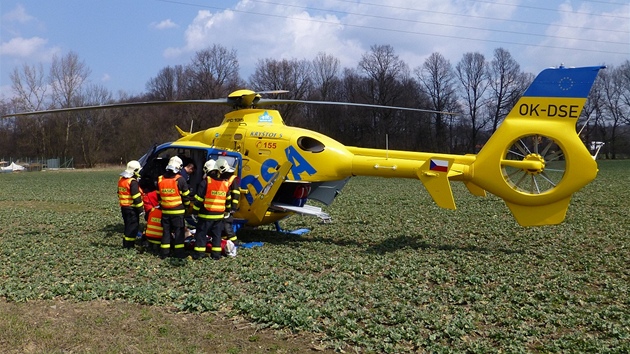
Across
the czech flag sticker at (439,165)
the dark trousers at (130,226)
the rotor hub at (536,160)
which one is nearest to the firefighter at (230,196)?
the dark trousers at (130,226)

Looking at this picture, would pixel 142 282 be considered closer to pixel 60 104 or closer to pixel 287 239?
pixel 287 239

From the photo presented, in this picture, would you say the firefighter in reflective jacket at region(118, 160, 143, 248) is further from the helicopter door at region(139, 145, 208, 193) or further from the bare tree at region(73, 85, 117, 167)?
the bare tree at region(73, 85, 117, 167)

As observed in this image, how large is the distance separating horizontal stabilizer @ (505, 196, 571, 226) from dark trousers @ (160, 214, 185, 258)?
6.39 meters

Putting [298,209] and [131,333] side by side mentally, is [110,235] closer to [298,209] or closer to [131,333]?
[298,209]

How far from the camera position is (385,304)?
23.7 feet

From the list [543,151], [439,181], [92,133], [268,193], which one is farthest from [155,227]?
[92,133]

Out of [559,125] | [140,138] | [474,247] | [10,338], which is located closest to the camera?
[10,338]

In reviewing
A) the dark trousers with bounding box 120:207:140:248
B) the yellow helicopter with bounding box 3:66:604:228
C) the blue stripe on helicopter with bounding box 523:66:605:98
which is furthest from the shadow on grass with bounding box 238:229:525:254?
the blue stripe on helicopter with bounding box 523:66:605:98

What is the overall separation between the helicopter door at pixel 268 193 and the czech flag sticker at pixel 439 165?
117 inches

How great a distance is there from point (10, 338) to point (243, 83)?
2826 inches

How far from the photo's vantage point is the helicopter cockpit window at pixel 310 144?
37.1 feet

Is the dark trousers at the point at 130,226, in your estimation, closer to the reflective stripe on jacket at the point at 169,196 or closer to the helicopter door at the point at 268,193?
the reflective stripe on jacket at the point at 169,196

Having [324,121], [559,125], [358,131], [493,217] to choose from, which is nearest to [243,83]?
[324,121]

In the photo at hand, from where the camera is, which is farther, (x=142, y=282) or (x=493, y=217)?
(x=493, y=217)
